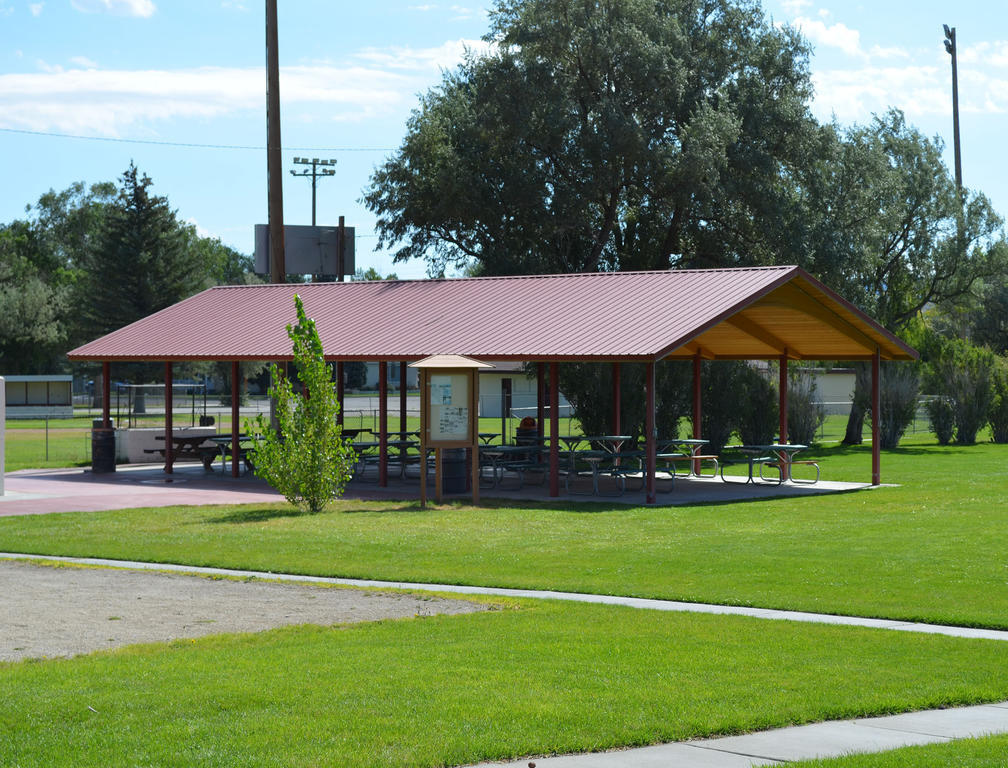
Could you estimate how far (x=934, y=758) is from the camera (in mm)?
6707

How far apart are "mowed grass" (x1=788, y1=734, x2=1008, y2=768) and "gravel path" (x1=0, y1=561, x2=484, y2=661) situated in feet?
18.2

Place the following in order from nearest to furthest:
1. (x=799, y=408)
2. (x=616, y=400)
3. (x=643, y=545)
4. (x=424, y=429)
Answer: (x=643, y=545) < (x=424, y=429) < (x=616, y=400) < (x=799, y=408)

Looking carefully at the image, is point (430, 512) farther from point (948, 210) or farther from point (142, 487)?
point (948, 210)

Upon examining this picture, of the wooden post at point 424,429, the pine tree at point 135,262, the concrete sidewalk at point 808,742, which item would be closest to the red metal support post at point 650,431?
the wooden post at point 424,429

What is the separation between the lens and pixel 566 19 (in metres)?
37.2

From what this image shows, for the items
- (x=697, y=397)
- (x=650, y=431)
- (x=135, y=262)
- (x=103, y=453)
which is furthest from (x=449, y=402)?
(x=135, y=262)

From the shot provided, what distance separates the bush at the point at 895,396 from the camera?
4141 centimetres

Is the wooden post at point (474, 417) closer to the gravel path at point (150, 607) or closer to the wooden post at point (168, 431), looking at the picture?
the gravel path at point (150, 607)

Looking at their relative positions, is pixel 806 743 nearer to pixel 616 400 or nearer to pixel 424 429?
pixel 424 429

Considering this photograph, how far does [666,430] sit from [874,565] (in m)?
22.1

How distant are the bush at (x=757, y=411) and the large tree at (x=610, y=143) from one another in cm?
352

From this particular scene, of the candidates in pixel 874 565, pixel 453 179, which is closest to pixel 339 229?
pixel 453 179

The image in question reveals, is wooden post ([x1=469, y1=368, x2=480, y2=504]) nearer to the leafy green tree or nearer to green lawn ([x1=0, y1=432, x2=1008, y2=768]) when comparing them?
the leafy green tree

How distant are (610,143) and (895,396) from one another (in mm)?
12365
